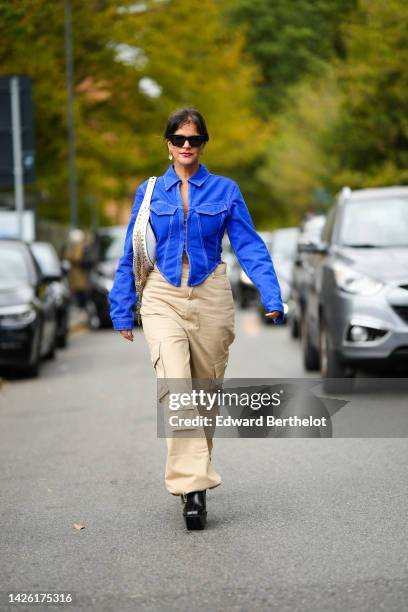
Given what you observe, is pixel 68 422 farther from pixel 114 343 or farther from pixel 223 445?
pixel 114 343

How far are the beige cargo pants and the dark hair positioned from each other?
0.64 meters

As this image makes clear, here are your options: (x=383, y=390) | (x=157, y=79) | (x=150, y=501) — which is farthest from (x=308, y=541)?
(x=157, y=79)

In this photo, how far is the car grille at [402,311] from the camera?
1035 centimetres

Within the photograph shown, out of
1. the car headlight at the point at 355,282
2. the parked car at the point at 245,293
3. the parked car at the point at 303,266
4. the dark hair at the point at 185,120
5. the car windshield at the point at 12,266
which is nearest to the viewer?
the dark hair at the point at 185,120

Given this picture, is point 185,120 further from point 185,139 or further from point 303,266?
point 303,266

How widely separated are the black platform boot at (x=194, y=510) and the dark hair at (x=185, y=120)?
1.69m

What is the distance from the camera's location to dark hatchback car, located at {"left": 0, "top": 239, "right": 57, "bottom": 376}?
1331 centimetres

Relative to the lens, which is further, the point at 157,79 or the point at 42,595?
the point at 157,79

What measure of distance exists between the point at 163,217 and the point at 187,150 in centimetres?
34

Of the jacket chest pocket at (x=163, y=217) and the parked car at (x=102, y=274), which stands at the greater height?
the jacket chest pocket at (x=163, y=217)

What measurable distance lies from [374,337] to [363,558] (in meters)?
5.21

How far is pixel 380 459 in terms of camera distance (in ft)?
25.5

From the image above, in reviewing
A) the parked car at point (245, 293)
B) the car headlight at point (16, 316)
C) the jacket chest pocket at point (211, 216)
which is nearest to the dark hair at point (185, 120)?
the jacket chest pocket at point (211, 216)

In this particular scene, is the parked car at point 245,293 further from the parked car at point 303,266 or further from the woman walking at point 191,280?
the woman walking at point 191,280
